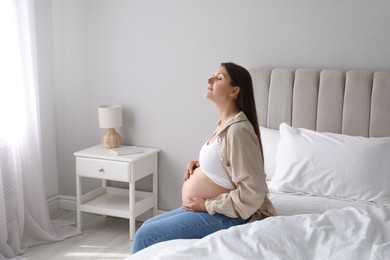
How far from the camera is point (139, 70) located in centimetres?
387

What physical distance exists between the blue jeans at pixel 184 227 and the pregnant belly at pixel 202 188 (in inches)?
4.5

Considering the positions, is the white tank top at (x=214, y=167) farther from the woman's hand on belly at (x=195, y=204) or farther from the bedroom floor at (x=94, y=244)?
the bedroom floor at (x=94, y=244)

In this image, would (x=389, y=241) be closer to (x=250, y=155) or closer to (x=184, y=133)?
(x=250, y=155)

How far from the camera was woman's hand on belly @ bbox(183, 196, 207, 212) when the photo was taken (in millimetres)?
2457

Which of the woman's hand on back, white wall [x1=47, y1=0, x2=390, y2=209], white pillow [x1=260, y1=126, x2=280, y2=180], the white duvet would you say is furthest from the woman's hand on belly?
white wall [x1=47, y1=0, x2=390, y2=209]

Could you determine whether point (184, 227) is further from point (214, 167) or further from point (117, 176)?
point (117, 176)

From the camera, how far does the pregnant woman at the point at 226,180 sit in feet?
7.67

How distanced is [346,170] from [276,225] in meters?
1.00

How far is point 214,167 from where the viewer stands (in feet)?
8.14

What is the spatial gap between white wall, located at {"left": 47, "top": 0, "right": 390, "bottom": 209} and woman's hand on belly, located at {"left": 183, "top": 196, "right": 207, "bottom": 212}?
125 centimetres

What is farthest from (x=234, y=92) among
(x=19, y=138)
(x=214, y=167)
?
(x=19, y=138)

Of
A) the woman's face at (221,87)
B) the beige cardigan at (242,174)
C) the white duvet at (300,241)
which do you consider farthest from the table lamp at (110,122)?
the white duvet at (300,241)

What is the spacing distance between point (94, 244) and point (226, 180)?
148 cm

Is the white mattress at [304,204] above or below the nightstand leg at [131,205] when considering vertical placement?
above
